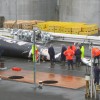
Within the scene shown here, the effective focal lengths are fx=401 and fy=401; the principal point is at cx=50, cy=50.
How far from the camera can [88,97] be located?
54.0 ft

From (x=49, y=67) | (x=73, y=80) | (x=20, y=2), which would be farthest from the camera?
(x=20, y=2)

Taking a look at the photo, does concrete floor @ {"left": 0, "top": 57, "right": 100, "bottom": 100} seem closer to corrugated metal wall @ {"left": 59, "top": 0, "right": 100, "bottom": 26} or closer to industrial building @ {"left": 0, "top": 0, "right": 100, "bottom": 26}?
corrugated metal wall @ {"left": 59, "top": 0, "right": 100, "bottom": 26}

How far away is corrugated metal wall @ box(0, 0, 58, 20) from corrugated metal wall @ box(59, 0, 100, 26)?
590 centimetres

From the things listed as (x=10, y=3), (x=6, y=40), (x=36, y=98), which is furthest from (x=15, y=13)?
(x=36, y=98)

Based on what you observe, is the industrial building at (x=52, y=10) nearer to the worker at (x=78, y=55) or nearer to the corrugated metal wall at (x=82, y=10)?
the corrugated metal wall at (x=82, y=10)

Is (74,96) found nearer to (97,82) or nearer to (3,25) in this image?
(97,82)

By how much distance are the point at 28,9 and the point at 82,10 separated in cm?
932

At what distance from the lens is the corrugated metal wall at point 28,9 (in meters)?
50.9

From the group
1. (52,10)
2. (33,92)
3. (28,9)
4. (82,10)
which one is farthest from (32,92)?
(52,10)

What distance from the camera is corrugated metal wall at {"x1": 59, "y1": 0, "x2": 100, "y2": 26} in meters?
43.7

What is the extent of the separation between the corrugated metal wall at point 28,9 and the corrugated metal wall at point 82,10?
590cm

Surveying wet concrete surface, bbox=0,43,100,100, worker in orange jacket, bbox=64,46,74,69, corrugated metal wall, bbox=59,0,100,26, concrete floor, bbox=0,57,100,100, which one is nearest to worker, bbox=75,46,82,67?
worker in orange jacket, bbox=64,46,74,69

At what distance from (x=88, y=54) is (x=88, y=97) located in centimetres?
1047

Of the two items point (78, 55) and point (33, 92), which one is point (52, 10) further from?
point (33, 92)
